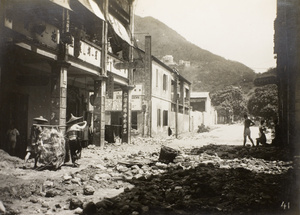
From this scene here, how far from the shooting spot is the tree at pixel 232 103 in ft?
224

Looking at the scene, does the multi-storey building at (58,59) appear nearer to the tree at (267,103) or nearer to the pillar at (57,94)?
the pillar at (57,94)

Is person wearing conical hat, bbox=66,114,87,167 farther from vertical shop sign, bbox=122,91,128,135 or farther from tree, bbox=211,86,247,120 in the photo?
tree, bbox=211,86,247,120

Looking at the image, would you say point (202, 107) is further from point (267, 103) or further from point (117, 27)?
point (117, 27)

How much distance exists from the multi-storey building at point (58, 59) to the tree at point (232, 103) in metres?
53.7

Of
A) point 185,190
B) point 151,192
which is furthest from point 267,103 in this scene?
point 151,192

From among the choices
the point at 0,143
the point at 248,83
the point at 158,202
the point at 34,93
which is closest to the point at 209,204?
the point at 158,202

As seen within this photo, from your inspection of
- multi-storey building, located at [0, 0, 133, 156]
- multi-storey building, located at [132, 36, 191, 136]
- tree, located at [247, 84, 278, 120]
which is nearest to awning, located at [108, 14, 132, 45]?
multi-storey building, located at [0, 0, 133, 156]

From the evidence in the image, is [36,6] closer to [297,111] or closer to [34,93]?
[34,93]

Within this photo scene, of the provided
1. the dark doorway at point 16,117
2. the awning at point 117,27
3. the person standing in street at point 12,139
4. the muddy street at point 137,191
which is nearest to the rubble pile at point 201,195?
the muddy street at point 137,191

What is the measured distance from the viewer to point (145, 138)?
2184 centimetres

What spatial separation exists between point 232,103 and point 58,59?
6284cm

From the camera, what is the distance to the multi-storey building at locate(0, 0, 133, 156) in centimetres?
861

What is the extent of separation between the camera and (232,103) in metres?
69.0

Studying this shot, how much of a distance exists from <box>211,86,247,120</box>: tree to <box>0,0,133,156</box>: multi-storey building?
53.7m
